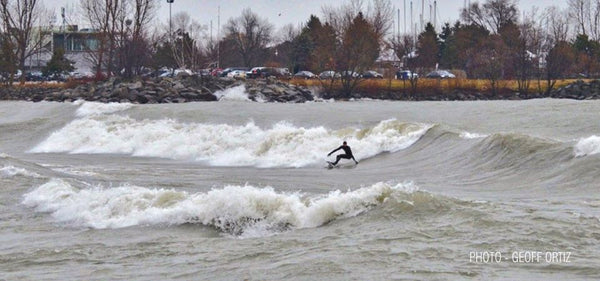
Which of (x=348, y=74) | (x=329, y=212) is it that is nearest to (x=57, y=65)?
(x=348, y=74)

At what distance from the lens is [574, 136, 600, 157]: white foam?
17156 millimetres

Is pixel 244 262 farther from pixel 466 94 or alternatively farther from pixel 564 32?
pixel 564 32

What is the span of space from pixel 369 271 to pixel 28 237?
5.60m

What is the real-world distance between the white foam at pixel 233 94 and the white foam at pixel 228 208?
1482 inches

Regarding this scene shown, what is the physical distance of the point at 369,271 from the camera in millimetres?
9023

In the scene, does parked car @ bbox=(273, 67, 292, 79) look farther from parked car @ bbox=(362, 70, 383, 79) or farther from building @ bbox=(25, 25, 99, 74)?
building @ bbox=(25, 25, 99, 74)

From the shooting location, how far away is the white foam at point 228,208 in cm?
1215

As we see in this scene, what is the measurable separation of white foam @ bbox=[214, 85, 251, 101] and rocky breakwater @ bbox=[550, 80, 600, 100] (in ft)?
62.5

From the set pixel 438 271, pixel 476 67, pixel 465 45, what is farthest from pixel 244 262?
pixel 465 45

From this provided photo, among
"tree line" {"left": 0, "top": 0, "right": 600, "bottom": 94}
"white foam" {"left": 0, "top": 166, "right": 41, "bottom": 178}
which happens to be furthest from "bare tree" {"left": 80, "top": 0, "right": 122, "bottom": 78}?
"white foam" {"left": 0, "top": 166, "right": 41, "bottom": 178}

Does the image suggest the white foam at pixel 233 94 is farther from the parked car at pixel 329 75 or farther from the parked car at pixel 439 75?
the parked car at pixel 439 75

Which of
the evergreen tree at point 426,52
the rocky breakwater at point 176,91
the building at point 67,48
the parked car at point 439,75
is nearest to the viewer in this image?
the rocky breakwater at point 176,91

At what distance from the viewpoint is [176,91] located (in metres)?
54.0

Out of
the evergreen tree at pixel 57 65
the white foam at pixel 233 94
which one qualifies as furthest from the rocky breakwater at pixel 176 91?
the evergreen tree at pixel 57 65
